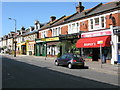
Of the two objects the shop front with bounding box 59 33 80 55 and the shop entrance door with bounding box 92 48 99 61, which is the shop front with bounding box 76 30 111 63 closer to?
the shop entrance door with bounding box 92 48 99 61

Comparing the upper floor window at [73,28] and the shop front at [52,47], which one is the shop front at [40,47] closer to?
the shop front at [52,47]

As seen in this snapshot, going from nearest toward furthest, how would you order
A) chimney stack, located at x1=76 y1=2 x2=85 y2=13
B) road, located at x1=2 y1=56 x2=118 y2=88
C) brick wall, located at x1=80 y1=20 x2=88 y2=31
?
1. road, located at x1=2 y1=56 x2=118 y2=88
2. brick wall, located at x1=80 y1=20 x2=88 y2=31
3. chimney stack, located at x1=76 y1=2 x2=85 y2=13

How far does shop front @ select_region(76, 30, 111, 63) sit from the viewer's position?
21.3 metres

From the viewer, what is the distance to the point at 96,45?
22172 millimetres

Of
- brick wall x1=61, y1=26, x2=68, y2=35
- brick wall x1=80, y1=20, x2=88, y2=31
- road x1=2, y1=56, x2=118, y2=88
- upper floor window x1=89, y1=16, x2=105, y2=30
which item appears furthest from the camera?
brick wall x1=61, y1=26, x2=68, y2=35

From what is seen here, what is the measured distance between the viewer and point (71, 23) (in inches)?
1171

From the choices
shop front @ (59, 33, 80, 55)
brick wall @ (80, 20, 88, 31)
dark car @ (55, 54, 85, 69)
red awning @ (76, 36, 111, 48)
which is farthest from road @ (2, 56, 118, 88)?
shop front @ (59, 33, 80, 55)

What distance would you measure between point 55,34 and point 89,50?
11443mm

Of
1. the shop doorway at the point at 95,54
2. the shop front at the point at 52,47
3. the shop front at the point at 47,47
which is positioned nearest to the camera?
the shop doorway at the point at 95,54

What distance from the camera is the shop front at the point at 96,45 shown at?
21327 millimetres

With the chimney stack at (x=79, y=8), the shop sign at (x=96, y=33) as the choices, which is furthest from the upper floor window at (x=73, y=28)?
the chimney stack at (x=79, y=8)

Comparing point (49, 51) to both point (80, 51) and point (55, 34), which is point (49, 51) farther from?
point (80, 51)

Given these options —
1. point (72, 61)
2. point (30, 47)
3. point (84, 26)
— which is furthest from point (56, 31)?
point (72, 61)

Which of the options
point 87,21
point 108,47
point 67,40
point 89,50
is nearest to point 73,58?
point 108,47
